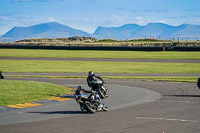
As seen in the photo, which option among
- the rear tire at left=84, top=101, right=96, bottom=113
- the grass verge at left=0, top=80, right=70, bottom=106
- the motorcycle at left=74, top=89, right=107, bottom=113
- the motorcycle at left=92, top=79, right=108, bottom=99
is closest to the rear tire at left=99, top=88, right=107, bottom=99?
the motorcycle at left=92, top=79, right=108, bottom=99

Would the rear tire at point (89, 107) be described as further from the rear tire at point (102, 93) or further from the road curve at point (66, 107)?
the rear tire at point (102, 93)

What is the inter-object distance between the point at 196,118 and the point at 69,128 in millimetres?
5072

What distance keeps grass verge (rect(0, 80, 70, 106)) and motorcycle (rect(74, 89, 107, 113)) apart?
4.83 m

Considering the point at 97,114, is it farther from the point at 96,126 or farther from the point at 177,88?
the point at 177,88

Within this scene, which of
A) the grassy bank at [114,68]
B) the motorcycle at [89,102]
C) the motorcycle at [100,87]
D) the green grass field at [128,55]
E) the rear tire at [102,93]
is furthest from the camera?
the green grass field at [128,55]

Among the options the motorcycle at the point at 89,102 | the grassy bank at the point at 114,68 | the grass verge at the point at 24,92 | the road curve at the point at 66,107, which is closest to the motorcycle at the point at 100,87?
the road curve at the point at 66,107

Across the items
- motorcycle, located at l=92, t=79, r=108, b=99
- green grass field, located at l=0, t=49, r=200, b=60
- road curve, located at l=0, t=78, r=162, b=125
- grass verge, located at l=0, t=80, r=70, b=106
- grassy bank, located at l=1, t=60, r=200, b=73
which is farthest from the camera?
green grass field, located at l=0, t=49, r=200, b=60

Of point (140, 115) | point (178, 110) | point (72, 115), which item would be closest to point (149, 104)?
point (178, 110)

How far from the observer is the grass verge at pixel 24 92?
68.4 feet

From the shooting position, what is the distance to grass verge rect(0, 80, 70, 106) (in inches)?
821

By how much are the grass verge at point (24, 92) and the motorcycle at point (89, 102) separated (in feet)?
15.8

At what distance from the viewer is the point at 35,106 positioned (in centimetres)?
1933

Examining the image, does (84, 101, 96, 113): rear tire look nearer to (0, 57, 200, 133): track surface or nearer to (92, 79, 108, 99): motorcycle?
(0, 57, 200, 133): track surface

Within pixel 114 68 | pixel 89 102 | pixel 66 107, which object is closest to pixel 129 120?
pixel 89 102
